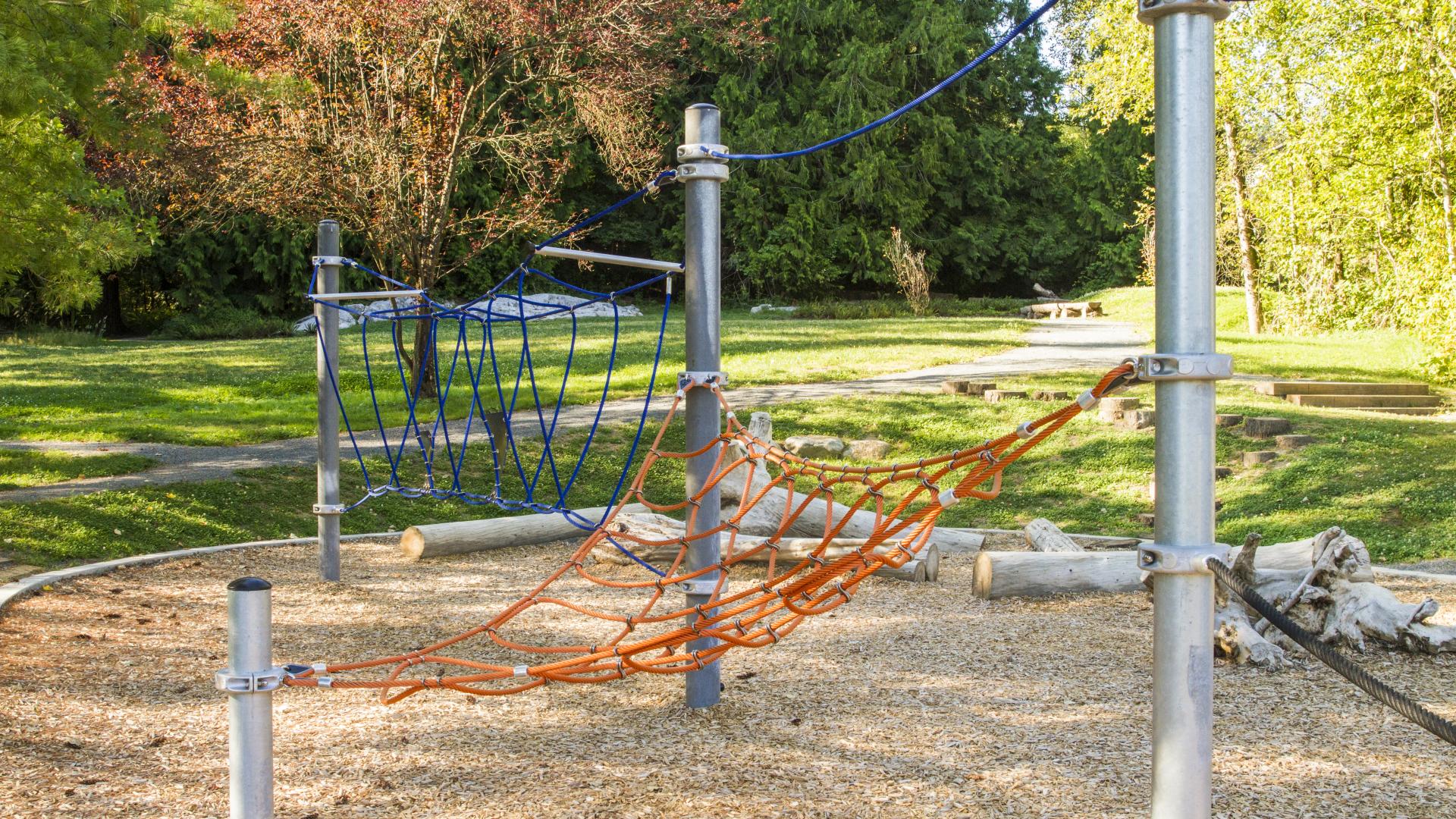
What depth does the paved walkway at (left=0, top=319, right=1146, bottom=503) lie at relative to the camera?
25.6 feet

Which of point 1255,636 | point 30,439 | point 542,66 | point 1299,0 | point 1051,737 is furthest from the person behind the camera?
point 1299,0

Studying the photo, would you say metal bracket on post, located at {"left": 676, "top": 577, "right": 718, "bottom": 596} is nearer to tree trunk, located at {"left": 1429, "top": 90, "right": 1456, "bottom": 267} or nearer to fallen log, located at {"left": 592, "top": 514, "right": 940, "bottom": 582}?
fallen log, located at {"left": 592, "top": 514, "right": 940, "bottom": 582}

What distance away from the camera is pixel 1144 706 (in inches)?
155

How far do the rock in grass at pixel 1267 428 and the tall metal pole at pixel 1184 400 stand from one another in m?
8.07

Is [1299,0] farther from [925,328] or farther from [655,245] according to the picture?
[655,245]

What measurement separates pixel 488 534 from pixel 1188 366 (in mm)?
5474

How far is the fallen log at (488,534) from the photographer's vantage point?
6609 millimetres

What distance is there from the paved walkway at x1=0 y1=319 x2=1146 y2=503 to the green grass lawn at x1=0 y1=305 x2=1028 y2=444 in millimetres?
362

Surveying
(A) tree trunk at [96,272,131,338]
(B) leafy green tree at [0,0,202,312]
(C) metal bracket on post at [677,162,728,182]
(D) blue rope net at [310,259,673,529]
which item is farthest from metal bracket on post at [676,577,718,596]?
(A) tree trunk at [96,272,131,338]

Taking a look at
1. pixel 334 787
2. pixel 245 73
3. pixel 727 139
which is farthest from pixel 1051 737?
pixel 727 139

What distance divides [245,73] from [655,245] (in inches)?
805

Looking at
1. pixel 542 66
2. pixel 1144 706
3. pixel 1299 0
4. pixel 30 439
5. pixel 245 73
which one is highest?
pixel 1299 0

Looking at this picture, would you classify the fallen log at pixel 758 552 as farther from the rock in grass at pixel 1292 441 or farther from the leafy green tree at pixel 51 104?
the rock in grass at pixel 1292 441

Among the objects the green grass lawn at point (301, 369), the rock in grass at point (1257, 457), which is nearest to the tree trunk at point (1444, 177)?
the rock in grass at point (1257, 457)
